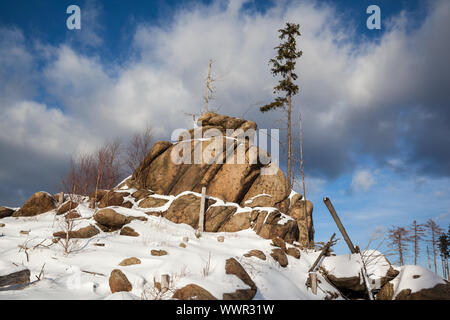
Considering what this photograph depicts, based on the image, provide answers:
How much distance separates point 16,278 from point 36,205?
42.7 ft

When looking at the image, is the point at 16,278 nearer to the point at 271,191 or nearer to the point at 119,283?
the point at 119,283

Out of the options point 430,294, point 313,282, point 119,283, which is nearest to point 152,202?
point 119,283

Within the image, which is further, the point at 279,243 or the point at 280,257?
the point at 279,243

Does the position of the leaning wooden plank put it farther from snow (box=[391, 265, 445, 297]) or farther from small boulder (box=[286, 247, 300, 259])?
snow (box=[391, 265, 445, 297])

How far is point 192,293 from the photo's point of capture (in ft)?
22.5

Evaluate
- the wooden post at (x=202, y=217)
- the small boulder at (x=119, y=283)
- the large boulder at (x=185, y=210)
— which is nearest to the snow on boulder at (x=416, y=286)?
the wooden post at (x=202, y=217)

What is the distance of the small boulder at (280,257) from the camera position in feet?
43.6

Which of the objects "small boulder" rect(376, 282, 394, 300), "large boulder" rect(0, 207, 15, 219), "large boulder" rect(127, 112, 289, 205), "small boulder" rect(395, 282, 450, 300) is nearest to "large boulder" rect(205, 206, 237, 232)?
"large boulder" rect(127, 112, 289, 205)

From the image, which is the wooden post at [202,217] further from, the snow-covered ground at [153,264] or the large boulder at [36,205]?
the large boulder at [36,205]

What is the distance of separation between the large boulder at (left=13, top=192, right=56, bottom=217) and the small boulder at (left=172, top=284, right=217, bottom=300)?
15752 mm

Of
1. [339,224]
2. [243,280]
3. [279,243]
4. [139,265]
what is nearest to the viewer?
[243,280]

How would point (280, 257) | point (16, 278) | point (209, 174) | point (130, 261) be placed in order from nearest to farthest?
point (16, 278) → point (130, 261) → point (280, 257) → point (209, 174)

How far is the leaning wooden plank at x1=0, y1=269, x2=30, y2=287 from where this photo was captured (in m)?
6.76

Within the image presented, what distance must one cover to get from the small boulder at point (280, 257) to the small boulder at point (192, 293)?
7.04 metres
